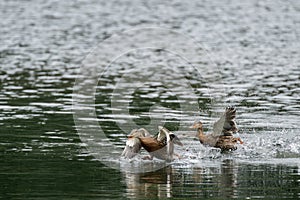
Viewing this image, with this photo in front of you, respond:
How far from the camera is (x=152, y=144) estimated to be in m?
15.8

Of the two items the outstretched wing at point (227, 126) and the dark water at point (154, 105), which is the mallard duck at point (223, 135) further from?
the dark water at point (154, 105)

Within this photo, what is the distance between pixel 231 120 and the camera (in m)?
17.1

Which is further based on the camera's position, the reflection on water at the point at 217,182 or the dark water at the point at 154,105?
the dark water at the point at 154,105

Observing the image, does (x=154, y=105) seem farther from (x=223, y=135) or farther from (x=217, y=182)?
(x=217, y=182)

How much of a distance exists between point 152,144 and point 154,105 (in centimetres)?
739

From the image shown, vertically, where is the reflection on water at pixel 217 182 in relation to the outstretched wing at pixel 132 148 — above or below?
below

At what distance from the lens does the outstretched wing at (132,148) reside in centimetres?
1573

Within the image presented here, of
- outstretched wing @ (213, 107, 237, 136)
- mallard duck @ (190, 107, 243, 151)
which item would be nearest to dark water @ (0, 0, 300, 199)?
mallard duck @ (190, 107, 243, 151)

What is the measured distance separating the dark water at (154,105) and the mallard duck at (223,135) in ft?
0.75

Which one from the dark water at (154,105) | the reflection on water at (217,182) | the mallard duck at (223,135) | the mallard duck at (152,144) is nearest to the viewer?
the reflection on water at (217,182)

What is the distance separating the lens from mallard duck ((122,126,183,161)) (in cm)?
1573

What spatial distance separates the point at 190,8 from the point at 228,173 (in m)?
45.9

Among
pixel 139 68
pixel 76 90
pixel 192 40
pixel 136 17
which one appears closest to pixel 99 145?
pixel 76 90

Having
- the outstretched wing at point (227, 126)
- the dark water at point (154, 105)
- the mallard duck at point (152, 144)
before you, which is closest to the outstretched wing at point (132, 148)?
the mallard duck at point (152, 144)
